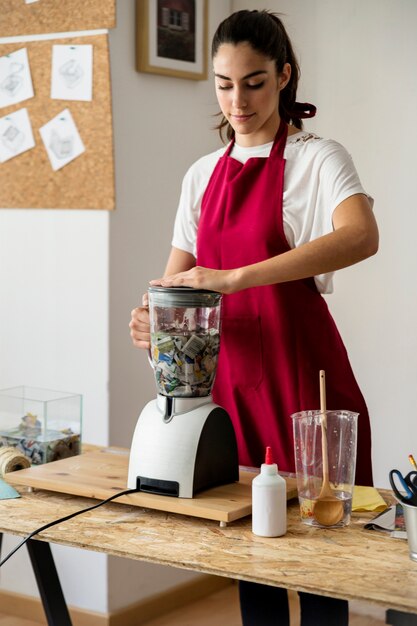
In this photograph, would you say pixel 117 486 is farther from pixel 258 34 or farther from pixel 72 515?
pixel 258 34

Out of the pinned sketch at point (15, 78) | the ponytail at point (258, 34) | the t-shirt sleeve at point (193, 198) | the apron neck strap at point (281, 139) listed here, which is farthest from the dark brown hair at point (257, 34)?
the pinned sketch at point (15, 78)

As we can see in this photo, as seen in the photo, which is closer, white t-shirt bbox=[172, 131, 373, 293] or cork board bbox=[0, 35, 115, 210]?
white t-shirt bbox=[172, 131, 373, 293]

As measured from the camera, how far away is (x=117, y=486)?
1.82 meters

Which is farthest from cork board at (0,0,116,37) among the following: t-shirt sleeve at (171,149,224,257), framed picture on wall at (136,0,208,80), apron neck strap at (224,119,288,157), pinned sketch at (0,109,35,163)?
apron neck strap at (224,119,288,157)

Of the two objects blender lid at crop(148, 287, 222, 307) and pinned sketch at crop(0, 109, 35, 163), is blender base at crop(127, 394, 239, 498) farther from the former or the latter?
pinned sketch at crop(0, 109, 35, 163)

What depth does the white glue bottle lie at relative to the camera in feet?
5.24

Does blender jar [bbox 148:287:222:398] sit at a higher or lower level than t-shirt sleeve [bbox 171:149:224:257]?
lower

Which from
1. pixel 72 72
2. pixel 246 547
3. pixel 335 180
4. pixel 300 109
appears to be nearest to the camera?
pixel 246 547

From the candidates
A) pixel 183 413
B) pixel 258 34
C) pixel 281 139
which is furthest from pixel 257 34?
pixel 183 413

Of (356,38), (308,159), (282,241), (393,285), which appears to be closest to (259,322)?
(282,241)

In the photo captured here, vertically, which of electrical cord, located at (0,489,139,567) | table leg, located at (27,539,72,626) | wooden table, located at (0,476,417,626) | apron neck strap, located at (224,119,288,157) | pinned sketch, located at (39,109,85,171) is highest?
pinned sketch, located at (39,109,85,171)

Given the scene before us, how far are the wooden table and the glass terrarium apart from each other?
0.34 metres

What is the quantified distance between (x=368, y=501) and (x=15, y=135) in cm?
187

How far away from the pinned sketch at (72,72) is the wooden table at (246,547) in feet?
5.09
